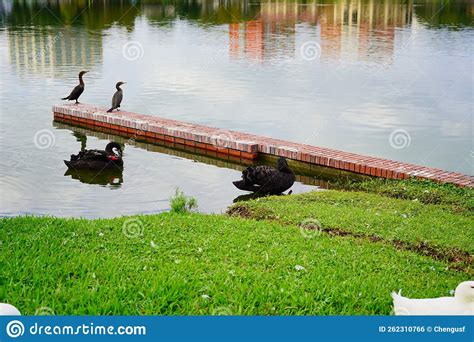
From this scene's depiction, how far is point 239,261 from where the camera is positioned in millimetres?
7582

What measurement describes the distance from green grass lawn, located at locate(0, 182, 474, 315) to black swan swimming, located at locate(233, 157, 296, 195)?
181 centimetres

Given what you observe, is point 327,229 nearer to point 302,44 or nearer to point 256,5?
→ point 302,44

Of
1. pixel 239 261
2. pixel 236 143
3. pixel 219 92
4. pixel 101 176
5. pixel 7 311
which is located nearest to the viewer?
pixel 7 311

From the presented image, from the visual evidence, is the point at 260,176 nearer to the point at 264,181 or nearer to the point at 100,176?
the point at 264,181

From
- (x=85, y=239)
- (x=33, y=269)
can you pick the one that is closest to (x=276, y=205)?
(x=85, y=239)

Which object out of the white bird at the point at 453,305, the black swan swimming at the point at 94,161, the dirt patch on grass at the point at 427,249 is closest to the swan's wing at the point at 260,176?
the dirt patch on grass at the point at 427,249

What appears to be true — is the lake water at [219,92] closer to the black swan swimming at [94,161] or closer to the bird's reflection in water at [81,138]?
the bird's reflection in water at [81,138]

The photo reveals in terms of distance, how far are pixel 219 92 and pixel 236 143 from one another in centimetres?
701

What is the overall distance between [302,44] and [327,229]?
80.8ft

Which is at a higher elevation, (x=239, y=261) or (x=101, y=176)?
(x=239, y=261)

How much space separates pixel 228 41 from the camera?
3469 cm

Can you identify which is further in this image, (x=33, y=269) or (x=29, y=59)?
(x=29, y=59)

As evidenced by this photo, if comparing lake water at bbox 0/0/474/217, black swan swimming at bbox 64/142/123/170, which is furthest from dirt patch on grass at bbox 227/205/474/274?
black swan swimming at bbox 64/142/123/170

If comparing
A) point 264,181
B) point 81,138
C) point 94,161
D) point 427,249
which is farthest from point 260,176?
point 81,138
